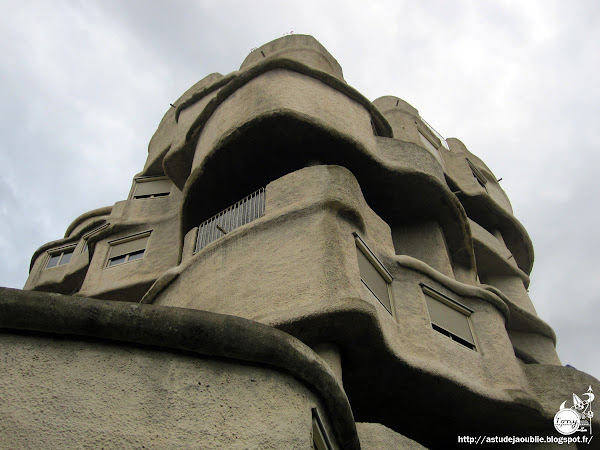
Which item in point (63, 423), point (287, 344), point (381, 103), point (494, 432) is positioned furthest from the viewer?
point (381, 103)

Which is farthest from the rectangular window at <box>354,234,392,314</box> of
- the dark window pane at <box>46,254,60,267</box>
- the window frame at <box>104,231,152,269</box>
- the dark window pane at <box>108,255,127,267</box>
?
the dark window pane at <box>46,254,60,267</box>

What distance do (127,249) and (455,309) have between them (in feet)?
28.1

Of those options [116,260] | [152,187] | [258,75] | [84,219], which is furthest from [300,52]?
[84,219]

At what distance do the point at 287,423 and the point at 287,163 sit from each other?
7221 mm

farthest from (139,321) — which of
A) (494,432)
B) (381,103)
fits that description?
(381,103)

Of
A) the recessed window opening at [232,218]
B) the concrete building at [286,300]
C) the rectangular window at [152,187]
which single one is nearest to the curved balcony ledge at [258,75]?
the concrete building at [286,300]

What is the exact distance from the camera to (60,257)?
19531mm

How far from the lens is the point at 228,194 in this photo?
43.2 ft

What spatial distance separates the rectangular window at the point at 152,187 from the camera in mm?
18422

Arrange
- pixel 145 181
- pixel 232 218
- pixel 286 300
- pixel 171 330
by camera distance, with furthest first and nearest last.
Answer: pixel 145 181
pixel 232 218
pixel 286 300
pixel 171 330

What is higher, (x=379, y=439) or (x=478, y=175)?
(x=478, y=175)

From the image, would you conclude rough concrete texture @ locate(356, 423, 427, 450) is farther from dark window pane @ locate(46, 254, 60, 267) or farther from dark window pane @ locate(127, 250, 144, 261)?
dark window pane @ locate(46, 254, 60, 267)

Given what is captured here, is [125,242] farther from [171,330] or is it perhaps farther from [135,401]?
[135,401]

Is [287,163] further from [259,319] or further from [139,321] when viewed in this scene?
[139,321]
